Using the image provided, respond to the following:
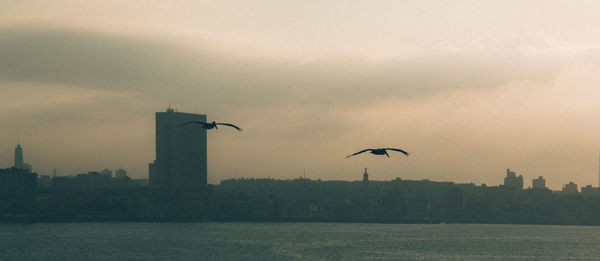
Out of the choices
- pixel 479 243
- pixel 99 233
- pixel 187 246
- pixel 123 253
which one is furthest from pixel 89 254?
pixel 479 243

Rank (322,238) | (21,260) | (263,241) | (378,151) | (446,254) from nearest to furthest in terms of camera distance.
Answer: (378,151) < (21,260) < (446,254) < (263,241) < (322,238)

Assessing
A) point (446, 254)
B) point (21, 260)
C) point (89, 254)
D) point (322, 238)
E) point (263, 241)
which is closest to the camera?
point (21, 260)

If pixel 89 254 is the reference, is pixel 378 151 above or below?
above

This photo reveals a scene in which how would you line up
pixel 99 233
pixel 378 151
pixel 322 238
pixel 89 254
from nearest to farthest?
pixel 378 151
pixel 89 254
pixel 322 238
pixel 99 233

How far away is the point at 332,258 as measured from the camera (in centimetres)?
13400

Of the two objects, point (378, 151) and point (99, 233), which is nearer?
point (378, 151)

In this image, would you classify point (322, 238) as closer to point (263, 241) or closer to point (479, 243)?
point (263, 241)

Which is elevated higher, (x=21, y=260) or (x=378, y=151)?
(x=378, y=151)

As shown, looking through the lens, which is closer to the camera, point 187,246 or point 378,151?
point 378,151

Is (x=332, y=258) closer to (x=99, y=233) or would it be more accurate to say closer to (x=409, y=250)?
(x=409, y=250)

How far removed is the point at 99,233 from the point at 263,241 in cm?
5130

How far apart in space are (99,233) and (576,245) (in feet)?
393

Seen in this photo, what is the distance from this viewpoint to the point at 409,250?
157 m

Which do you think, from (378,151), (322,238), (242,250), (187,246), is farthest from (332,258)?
(378,151)
